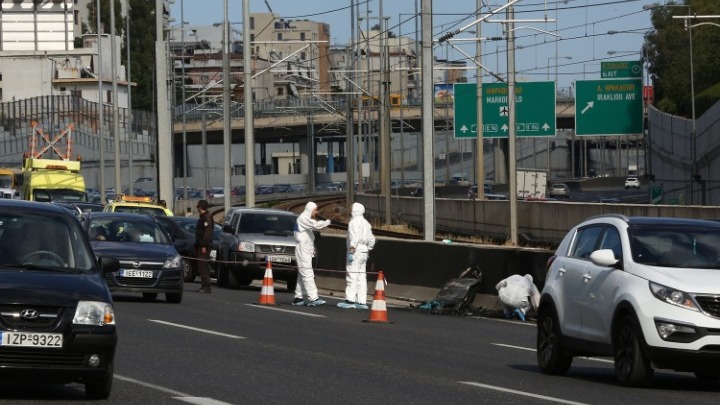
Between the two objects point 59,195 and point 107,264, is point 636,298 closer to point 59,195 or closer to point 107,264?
point 107,264

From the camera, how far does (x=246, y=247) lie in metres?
33.9

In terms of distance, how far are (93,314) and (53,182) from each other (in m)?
51.1

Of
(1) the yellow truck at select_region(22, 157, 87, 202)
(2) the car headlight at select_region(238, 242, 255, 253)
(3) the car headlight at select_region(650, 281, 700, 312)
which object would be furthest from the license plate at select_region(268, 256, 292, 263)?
(1) the yellow truck at select_region(22, 157, 87, 202)

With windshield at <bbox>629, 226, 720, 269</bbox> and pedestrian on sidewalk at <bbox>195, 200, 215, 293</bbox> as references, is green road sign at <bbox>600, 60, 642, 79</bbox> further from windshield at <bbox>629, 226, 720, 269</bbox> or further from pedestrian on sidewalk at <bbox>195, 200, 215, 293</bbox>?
windshield at <bbox>629, 226, 720, 269</bbox>

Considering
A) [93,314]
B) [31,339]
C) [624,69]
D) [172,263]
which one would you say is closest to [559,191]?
[624,69]

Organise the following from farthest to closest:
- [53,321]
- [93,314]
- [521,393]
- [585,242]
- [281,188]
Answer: [281,188], [585,242], [521,393], [93,314], [53,321]

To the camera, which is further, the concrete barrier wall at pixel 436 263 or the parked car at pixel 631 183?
the parked car at pixel 631 183

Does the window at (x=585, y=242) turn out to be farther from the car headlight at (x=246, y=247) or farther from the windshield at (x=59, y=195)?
the windshield at (x=59, y=195)

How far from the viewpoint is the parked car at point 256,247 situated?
33750mm

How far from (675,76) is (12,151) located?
163 feet

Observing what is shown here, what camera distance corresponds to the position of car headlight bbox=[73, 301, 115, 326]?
38.6 feet

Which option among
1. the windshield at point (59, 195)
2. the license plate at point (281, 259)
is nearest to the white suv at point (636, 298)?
the license plate at point (281, 259)

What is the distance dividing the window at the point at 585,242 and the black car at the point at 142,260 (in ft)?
37.1

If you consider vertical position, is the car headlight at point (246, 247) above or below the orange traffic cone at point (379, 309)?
above
